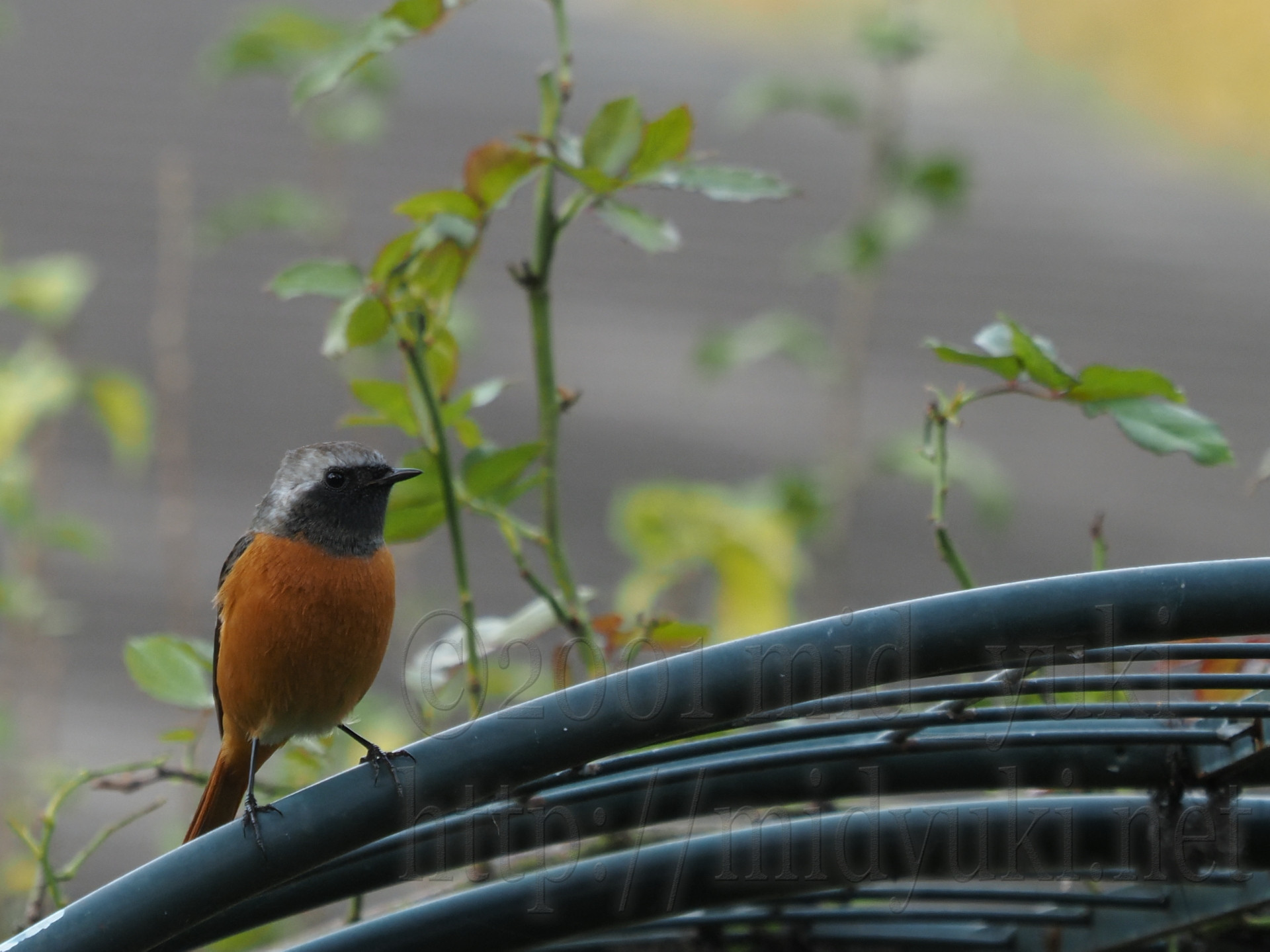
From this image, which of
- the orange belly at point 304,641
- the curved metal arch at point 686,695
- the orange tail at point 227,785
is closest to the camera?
the curved metal arch at point 686,695

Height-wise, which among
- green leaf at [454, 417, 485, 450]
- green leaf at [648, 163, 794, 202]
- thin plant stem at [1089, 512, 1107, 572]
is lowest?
thin plant stem at [1089, 512, 1107, 572]

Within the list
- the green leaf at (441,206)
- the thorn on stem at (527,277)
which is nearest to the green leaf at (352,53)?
the green leaf at (441,206)

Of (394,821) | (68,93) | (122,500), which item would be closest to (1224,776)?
(394,821)

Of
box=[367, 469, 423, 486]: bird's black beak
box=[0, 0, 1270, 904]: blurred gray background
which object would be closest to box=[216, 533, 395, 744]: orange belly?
Answer: box=[367, 469, 423, 486]: bird's black beak

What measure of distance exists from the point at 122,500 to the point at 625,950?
4.70m

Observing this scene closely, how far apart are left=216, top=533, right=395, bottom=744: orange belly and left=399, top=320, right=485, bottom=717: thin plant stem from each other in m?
0.42

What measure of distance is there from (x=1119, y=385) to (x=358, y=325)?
0.97 m

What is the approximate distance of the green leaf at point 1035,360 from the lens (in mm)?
1593

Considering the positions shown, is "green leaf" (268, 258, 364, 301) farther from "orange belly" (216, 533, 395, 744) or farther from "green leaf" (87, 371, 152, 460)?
"green leaf" (87, 371, 152, 460)

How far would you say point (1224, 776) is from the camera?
1.43 meters

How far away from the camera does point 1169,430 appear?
161 centimetres

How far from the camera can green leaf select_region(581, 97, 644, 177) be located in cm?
181

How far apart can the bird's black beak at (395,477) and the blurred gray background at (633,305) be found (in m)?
2.31

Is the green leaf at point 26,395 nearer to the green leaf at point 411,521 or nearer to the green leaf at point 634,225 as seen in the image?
the green leaf at point 411,521
